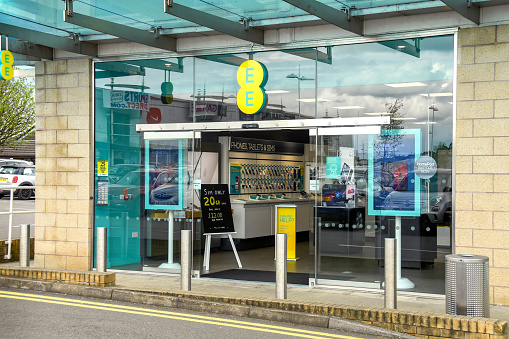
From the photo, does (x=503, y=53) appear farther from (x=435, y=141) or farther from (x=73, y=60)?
(x=73, y=60)

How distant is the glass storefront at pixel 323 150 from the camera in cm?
937

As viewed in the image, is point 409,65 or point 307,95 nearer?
point 409,65

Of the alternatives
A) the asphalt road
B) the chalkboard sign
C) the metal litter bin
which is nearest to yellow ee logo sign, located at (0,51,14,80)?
the chalkboard sign

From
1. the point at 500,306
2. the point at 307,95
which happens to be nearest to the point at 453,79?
the point at 307,95

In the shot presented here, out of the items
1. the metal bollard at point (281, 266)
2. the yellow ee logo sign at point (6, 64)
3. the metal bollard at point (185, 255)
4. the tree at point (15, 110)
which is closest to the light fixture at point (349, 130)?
the metal bollard at point (281, 266)

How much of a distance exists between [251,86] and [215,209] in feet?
9.48

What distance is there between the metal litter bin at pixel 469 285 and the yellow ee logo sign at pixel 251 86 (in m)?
4.74

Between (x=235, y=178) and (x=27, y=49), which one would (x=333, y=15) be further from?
(x=235, y=178)

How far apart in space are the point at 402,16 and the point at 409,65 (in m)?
0.70

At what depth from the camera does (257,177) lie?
16203mm

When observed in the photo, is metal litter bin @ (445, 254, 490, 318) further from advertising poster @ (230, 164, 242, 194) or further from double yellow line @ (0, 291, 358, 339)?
advertising poster @ (230, 164, 242, 194)

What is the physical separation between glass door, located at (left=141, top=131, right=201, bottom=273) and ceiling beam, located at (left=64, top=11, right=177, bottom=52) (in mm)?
1519

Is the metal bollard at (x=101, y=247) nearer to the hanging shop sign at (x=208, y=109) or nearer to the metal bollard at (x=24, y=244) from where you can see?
the metal bollard at (x=24, y=244)

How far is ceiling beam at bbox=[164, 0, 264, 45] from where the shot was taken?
8.88 meters
